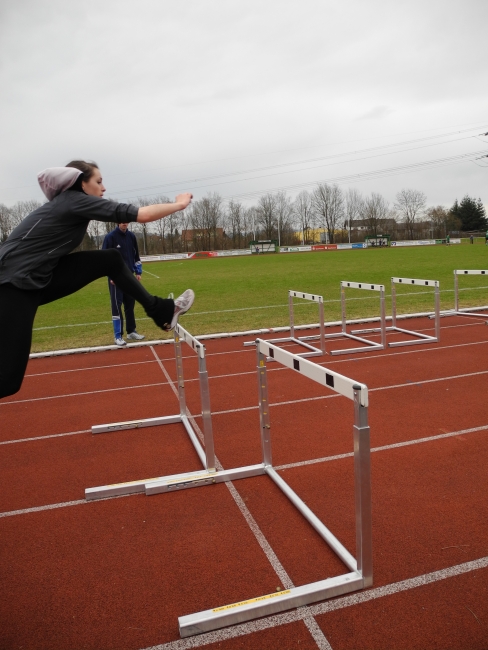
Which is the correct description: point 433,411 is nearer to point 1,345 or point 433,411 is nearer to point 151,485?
point 151,485

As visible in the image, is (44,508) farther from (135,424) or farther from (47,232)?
(47,232)

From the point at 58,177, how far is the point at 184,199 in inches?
25.9

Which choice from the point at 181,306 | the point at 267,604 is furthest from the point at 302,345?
the point at 267,604

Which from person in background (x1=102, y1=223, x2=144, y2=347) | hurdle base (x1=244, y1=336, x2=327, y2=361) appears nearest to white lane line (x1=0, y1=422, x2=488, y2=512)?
hurdle base (x1=244, y1=336, x2=327, y2=361)

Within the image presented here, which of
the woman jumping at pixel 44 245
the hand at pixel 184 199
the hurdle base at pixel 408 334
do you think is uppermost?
the hand at pixel 184 199

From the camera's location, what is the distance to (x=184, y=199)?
2.62 m

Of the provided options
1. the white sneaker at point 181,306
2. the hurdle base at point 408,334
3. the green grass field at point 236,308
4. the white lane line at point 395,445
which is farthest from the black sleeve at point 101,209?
the green grass field at point 236,308

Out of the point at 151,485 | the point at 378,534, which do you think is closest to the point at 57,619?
the point at 151,485

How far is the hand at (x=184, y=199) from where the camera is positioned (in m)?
2.59

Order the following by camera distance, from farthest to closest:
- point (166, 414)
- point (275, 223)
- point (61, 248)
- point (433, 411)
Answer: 1. point (275, 223)
2. point (166, 414)
3. point (433, 411)
4. point (61, 248)

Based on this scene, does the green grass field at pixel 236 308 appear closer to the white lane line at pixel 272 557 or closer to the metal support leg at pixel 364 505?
the white lane line at pixel 272 557

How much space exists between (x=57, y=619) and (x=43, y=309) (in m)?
15.1

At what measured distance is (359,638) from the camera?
218 cm

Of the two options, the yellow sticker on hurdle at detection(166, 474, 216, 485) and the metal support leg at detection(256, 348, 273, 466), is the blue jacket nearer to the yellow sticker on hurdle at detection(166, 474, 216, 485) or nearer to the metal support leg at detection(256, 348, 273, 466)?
the metal support leg at detection(256, 348, 273, 466)
